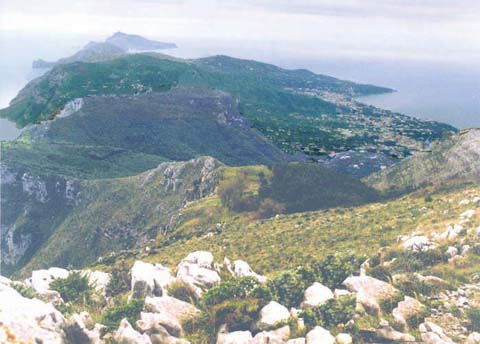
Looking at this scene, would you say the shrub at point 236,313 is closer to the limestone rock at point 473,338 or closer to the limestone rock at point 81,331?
the limestone rock at point 81,331

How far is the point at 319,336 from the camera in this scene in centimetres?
2328

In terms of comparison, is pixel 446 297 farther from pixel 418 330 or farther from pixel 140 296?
pixel 140 296

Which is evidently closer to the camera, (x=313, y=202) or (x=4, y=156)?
(x=313, y=202)

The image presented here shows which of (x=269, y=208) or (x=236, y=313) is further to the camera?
(x=269, y=208)

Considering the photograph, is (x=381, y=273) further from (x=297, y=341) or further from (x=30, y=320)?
(x=30, y=320)

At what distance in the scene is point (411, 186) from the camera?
65500 millimetres

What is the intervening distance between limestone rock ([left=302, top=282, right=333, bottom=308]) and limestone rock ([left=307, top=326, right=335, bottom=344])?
239cm

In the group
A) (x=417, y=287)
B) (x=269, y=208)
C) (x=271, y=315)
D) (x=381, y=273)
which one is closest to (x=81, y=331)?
(x=271, y=315)

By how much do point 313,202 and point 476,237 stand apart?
3866 cm

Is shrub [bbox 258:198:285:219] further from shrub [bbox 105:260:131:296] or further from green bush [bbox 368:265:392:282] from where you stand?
green bush [bbox 368:265:392:282]

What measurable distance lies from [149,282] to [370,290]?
15818mm

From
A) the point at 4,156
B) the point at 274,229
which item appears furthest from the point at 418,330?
the point at 4,156

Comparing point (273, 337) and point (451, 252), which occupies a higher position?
point (451, 252)

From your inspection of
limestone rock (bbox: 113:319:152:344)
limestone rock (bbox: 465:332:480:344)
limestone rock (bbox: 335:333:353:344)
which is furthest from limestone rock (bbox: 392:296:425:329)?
limestone rock (bbox: 113:319:152:344)
